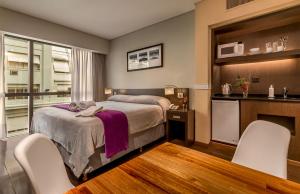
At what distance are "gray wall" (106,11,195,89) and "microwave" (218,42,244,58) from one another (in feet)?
2.00

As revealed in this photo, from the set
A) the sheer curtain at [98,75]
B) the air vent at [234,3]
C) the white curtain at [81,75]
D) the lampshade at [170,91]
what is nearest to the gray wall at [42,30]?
the white curtain at [81,75]

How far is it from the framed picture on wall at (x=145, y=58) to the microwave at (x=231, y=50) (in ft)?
4.79

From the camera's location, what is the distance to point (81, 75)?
4914 mm

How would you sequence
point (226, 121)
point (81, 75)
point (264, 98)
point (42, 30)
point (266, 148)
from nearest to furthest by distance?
point (266, 148) → point (264, 98) → point (226, 121) → point (42, 30) → point (81, 75)

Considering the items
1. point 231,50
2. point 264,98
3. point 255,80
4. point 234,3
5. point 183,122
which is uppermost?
point 234,3

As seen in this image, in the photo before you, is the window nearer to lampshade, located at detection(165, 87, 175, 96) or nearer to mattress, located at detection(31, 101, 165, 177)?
mattress, located at detection(31, 101, 165, 177)

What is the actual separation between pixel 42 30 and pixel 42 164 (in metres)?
4.02

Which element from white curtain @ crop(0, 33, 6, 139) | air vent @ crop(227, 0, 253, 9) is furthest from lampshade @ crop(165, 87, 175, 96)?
white curtain @ crop(0, 33, 6, 139)

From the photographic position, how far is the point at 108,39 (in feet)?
17.9

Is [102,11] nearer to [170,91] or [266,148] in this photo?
[170,91]

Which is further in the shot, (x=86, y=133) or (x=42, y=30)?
(x=42, y=30)

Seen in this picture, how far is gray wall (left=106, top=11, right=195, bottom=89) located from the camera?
356 centimetres

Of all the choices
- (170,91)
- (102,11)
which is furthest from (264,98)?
(102,11)

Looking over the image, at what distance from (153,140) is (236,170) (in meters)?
2.42
